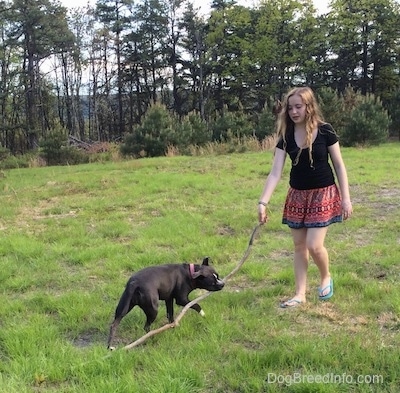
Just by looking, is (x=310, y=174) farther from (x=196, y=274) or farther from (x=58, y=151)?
(x=58, y=151)

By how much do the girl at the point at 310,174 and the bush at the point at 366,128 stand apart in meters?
18.3

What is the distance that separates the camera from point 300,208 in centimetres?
411

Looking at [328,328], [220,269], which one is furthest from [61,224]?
[328,328]

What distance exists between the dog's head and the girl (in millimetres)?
650

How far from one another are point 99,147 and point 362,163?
57.7 ft

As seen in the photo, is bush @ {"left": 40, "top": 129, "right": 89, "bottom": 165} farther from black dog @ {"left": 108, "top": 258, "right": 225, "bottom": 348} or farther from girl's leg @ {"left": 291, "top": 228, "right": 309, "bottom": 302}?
girl's leg @ {"left": 291, "top": 228, "right": 309, "bottom": 302}

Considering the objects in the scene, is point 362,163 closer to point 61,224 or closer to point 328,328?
point 61,224

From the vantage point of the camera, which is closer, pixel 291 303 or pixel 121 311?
pixel 121 311

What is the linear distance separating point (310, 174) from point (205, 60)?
42.2 m

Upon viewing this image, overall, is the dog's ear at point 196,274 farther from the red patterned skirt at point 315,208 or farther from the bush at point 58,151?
the bush at point 58,151

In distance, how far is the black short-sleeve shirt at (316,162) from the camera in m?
4.00

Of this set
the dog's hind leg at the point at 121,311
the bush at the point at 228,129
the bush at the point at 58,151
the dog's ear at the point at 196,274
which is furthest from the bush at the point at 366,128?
the dog's hind leg at the point at 121,311

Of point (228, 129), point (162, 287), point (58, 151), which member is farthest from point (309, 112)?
point (228, 129)

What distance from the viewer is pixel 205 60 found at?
Result: 44.2 meters
